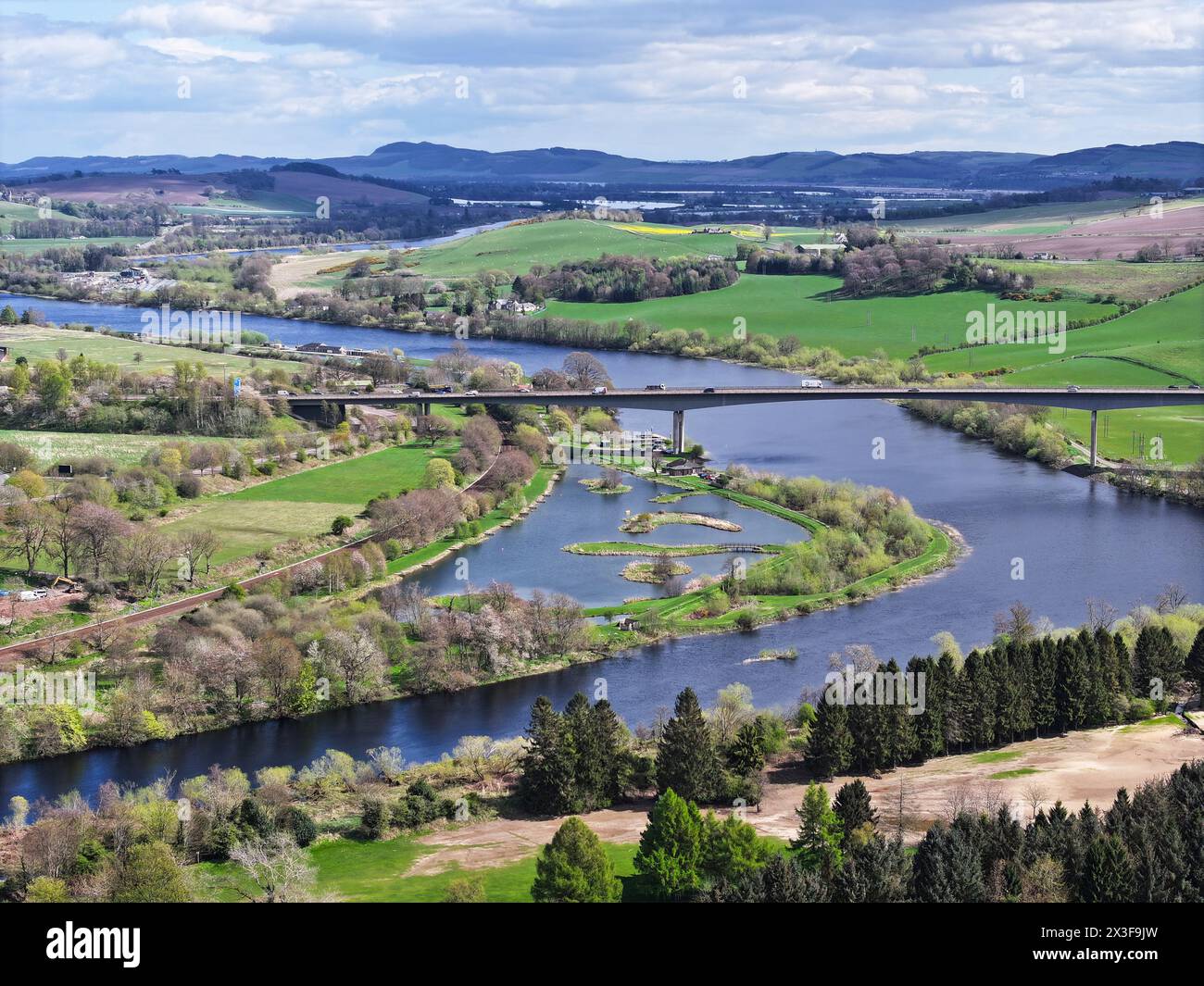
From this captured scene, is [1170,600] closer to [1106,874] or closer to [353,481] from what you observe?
[1106,874]

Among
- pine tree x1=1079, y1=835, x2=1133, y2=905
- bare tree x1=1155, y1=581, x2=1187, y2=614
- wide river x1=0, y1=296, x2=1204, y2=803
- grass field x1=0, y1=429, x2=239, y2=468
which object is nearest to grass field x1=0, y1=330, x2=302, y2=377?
grass field x1=0, y1=429, x2=239, y2=468

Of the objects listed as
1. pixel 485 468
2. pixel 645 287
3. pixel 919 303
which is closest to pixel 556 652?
pixel 485 468

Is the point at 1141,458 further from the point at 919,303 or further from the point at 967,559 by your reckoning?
the point at 919,303

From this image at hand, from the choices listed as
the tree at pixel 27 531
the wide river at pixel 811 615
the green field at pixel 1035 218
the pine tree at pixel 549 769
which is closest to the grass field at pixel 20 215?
the green field at pixel 1035 218

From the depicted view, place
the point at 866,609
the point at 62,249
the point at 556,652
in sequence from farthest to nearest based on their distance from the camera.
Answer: the point at 62,249, the point at 866,609, the point at 556,652

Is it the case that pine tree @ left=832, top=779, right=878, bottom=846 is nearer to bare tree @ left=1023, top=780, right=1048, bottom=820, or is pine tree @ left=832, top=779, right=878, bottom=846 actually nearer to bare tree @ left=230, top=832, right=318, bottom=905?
bare tree @ left=1023, top=780, right=1048, bottom=820

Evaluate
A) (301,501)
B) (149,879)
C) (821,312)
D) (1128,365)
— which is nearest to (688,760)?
(149,879)
